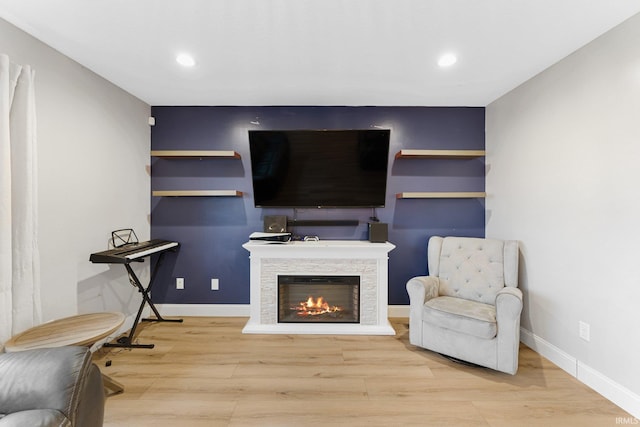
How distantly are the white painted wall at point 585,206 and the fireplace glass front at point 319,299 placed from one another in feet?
5.36

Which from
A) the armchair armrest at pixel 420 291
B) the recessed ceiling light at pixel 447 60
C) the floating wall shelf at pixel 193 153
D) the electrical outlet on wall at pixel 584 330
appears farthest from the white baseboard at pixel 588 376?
the floating wall shelf at pixel 193 153

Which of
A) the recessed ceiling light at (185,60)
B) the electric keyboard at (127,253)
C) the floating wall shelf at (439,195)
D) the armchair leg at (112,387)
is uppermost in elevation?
the recessed ceiling light at (185,60)

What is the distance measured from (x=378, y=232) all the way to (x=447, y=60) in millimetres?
1678

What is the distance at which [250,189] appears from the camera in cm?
342

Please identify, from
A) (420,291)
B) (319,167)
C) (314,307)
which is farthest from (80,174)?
(420,291)

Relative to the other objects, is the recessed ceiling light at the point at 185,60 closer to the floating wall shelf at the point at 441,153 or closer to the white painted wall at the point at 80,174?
the white painted wall at the point at 80,174

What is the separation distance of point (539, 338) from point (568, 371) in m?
0.33

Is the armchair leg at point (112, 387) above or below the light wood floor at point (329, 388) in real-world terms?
above

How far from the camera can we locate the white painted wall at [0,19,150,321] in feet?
7.13

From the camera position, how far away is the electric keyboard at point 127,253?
237 centimetres

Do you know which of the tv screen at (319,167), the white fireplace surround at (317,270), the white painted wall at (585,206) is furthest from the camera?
the tv screen at (319,167)

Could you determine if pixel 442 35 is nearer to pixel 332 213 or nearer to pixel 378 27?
pixel 378 27

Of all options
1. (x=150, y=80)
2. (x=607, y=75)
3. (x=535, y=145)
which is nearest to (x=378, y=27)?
(x=607, y=75)

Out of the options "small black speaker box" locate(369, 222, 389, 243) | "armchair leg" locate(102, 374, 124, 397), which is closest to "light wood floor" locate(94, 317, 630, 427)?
"armchair leg" locate(102, 374, 124, 397)
